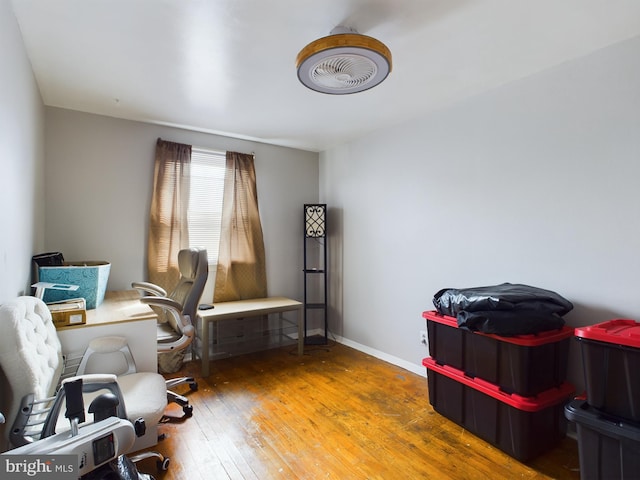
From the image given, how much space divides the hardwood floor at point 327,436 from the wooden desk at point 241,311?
31 cm

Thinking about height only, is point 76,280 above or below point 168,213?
below

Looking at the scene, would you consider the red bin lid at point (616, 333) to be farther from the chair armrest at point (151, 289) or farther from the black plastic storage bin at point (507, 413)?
the chair armrest at point (151, 289)

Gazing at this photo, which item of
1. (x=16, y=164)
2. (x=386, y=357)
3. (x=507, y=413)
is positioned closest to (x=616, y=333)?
(x=507, y=413)

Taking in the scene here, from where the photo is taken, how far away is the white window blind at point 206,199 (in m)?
3.48

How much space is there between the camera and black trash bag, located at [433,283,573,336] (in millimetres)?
1844

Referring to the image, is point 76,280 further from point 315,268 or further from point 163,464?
point 315,268

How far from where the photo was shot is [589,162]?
203 cm

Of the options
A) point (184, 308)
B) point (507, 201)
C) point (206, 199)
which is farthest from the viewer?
point (206, 199)

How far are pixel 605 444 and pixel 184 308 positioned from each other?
2542 mm

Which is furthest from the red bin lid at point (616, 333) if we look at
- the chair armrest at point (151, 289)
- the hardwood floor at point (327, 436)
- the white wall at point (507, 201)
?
the chair armrest at point (151, 289)

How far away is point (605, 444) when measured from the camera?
1.47 m

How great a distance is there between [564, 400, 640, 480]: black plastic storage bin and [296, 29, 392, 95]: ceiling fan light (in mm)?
1923

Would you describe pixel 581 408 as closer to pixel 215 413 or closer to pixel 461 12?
pixel 461 12

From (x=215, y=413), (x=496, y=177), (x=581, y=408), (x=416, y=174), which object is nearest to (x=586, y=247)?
(x=496, y=177)
